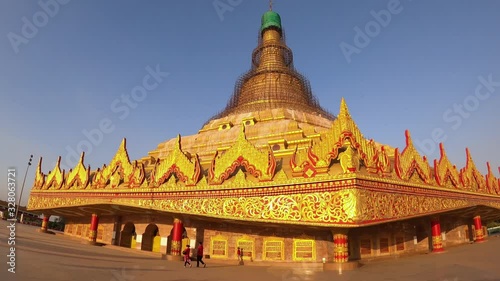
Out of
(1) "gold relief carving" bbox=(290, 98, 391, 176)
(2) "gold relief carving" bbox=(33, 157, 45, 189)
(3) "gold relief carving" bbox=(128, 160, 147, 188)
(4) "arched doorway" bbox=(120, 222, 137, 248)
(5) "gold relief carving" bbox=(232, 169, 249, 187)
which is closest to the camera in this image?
(1) "gold relief carving" bbox=(290, 98, 391, 176)

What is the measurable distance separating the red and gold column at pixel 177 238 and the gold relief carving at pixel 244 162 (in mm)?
2997

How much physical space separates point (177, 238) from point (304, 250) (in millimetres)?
6031

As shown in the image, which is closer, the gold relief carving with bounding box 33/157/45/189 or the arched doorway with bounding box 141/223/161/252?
the arched doorway with bounding box 141/223/161/252

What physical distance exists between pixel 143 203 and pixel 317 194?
9.50 m

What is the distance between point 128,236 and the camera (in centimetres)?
1933

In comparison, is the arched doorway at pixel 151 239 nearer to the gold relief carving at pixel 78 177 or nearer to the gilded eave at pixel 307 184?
the gilded eave at pixel 307 184

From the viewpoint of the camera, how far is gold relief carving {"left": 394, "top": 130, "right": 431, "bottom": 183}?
42.3 ft

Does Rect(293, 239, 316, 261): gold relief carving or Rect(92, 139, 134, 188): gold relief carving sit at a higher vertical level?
Rect(92, 139, 134, 188): gold relief carving

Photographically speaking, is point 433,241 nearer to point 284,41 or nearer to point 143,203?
point 143,203

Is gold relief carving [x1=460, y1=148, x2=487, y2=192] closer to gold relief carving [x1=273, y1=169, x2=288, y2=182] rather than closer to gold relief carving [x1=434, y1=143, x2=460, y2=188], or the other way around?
gold relief carving [x1=434, y1=143, x2=460, y2=188]

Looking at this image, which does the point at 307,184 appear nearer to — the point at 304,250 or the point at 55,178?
the point at 304,250

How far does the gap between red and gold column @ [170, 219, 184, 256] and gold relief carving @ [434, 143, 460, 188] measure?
1270 centimetres

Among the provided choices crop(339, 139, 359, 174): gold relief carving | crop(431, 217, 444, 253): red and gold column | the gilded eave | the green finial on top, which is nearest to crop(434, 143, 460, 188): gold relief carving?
the gilded eave

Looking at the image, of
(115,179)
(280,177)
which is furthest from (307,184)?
(115,179)
